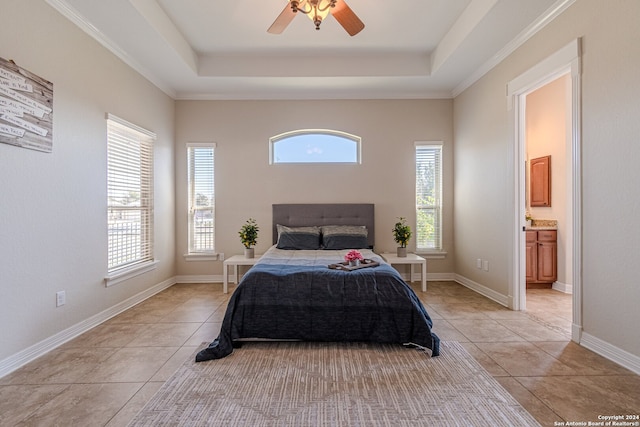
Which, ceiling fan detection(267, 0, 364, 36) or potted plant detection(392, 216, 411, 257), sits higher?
ceiling fan detection(267, 0, 364, 36)

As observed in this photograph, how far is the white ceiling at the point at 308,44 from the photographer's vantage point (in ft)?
10.3

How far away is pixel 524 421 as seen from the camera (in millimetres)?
1745

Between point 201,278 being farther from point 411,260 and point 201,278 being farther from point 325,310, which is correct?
point 411,260

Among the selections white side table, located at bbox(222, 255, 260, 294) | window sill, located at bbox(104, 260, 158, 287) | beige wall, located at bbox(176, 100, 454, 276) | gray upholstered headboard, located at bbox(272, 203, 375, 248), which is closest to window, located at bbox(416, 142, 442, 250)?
beige wall, located at bbox(176, 100, 454, 276)

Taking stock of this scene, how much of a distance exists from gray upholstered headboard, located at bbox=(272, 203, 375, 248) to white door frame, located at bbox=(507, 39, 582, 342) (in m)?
2.01

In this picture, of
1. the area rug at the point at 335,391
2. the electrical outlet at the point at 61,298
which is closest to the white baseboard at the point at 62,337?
the electrical outlet at the point at 61,298

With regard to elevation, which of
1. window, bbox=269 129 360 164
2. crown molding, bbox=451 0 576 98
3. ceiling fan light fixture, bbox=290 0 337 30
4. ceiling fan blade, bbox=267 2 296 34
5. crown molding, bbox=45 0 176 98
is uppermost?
crown molding, bbox=451 0 576 98

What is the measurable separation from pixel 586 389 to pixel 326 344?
1798 mm

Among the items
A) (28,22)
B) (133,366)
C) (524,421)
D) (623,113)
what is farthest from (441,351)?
(28,22)

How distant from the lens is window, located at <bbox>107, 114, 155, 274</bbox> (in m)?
3.59

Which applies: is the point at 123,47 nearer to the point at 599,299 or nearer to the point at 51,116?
the point at 51,116

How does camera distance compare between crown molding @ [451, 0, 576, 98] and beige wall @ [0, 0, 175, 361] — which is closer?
beige wall @ [0, 0, 175, 361]

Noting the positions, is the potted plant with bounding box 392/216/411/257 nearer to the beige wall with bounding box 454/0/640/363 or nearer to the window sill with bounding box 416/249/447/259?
the window sill with bounding box 416/249/447/259

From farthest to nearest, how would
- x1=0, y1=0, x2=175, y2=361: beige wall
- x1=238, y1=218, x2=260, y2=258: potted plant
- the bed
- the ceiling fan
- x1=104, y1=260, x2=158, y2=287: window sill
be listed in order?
x1=238, y1=218, x2=260, y2=258: potted plant → x1=104, y1=260, x2=158, y2=287: window sill → the bed → the ceiling fan → x1=0, y1=0, x2=175, y2=361: beige wall
